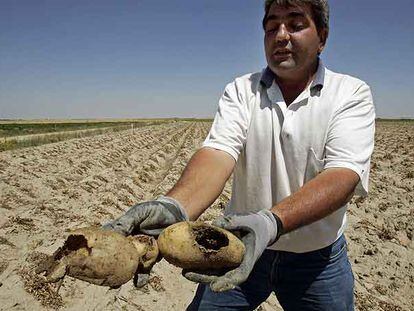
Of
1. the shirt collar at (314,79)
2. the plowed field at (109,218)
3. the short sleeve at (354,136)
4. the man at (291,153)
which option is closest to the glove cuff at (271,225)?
the man at (291,153)

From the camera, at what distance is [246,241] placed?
5.17 ft

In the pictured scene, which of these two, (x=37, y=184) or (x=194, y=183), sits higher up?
(x=194, y=183)

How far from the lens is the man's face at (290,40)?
2.28 metres

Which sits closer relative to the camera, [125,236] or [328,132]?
[125,236]

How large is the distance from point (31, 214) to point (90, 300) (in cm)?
366

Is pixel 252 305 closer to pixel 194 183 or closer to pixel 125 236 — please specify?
pixel 194 183

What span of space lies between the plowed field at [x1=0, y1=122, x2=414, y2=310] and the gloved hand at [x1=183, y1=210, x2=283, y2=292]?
2136mm

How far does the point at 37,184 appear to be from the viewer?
1056cm

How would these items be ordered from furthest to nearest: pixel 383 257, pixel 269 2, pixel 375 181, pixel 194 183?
pixel 375 181, pixel 383 257, pixel 269 2, pixel 194 183

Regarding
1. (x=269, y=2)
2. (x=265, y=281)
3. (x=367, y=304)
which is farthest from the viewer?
(x=367, y=304)

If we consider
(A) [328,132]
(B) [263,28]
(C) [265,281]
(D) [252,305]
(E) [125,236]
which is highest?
(B) [263,28]

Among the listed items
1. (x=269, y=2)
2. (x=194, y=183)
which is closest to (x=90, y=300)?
(x=194, y=183)

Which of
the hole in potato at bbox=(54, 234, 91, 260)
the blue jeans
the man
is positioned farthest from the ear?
the hole in potato at bbox=(54, 234, 91, 260)

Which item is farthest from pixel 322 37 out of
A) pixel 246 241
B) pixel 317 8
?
pixel 246 241
